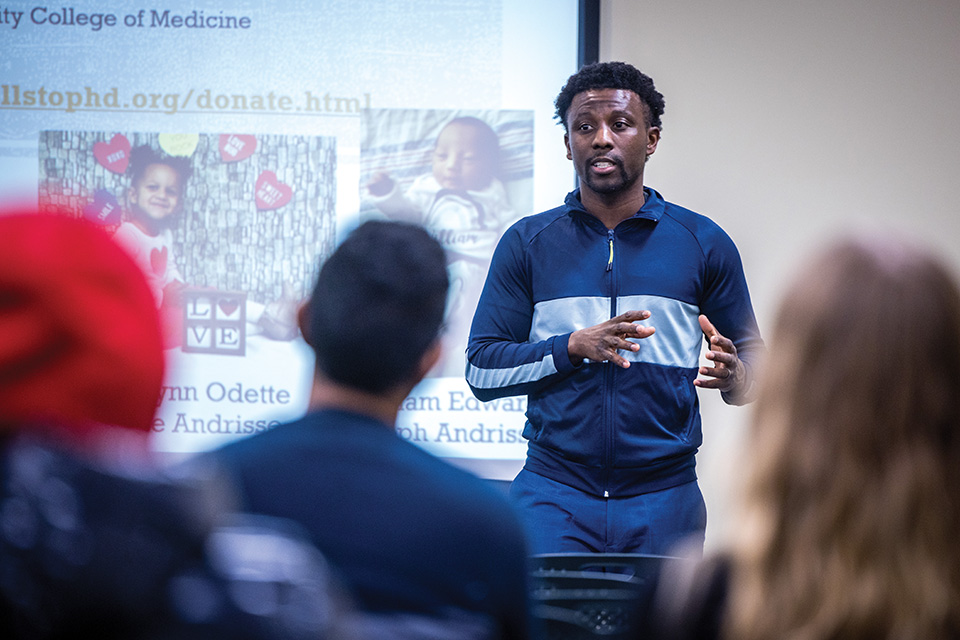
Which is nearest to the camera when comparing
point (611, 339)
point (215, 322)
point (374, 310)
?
point (374, 310)

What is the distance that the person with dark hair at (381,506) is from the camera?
0.85 meters

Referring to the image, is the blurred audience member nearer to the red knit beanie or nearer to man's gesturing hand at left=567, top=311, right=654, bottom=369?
the red knit beanie

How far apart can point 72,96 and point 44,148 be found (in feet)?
0.68

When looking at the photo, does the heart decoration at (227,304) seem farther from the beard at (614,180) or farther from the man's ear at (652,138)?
the man's ear at (652,138)

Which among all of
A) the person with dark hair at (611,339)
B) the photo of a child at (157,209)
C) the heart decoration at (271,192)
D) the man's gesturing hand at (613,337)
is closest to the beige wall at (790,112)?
the person with dark hair at (611,339)

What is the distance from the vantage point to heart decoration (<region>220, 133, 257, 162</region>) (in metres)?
2.97

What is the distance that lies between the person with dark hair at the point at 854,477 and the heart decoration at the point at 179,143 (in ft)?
8.47

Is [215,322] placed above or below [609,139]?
below

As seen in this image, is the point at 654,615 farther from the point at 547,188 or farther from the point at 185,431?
the point at 185,431

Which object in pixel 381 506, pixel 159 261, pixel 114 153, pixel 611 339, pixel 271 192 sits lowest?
pixel 381 506

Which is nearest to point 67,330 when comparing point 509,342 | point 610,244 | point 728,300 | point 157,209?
point 509,342

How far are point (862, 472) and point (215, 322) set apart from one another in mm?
2522

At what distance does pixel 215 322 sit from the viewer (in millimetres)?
2961

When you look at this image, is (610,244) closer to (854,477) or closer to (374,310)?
(374,310)
